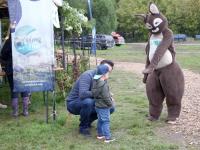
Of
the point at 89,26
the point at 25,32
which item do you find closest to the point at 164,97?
the point at 25,32

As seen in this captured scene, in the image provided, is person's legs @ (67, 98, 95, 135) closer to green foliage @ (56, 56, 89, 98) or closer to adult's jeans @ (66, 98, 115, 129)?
adult's jeans @ (66, 98, 115, 129)

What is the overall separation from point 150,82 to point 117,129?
1.15 metres

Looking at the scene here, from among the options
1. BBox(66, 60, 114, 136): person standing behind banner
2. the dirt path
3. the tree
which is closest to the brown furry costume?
the dirt path

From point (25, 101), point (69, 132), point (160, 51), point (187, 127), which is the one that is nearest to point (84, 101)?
point (69, 132)

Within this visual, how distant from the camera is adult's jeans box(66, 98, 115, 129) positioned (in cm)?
734

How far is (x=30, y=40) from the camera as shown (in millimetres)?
7953

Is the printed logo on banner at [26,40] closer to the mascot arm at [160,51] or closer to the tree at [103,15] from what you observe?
the mascot arm at [160,51]

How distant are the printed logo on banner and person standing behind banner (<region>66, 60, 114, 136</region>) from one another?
1016mm

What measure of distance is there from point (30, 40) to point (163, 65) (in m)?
2.24

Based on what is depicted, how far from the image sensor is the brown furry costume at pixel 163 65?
8383 mm

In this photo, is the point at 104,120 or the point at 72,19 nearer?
the point at 104,120

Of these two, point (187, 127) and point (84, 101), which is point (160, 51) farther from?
point (84, 101)

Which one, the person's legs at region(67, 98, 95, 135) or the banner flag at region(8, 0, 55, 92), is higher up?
the banner flag at region(8, 0, 55, 92)

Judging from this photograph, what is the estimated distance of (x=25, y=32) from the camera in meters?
7.95
